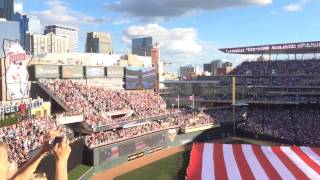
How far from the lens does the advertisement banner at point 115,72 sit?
5026 centimetres

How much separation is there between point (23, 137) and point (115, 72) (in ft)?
86.6

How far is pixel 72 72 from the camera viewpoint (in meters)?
45.0

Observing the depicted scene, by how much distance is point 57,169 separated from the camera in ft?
10.9

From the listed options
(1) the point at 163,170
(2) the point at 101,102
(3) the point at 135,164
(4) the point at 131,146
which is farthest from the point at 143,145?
(2) the point at 101,102

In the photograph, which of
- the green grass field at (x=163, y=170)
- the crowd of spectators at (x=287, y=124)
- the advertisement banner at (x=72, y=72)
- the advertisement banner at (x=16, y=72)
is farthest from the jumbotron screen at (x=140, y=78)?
the advertisement banner at (x=16, y=72)

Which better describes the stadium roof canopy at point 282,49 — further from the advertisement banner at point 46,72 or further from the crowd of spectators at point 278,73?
the advertisement banner at point 46,72

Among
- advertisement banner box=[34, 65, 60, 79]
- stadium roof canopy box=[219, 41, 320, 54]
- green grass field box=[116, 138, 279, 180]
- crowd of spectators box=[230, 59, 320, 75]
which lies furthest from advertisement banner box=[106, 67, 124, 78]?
crowd of spectators box=[230, 59, 320, 75]

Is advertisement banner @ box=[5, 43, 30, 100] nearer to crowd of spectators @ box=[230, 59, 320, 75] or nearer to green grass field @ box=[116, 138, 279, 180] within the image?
green grass field @ box=[116, 138, 279, 180]

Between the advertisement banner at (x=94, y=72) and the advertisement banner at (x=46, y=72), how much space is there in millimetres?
4800

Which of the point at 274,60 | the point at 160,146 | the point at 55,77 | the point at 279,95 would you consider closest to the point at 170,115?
the point at 160,146

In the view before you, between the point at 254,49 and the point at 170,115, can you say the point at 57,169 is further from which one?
the point at 254,49

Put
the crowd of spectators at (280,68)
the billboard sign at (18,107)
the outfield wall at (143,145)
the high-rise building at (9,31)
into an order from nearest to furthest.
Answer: the billboard sign at (18,107), the outfield wall at (143,145), the high-rise building at (9,31), the crowd of spectators at (280,68)

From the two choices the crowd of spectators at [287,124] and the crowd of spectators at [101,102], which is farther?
the crowd of spectators at [287,124]

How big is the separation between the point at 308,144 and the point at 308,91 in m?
12.2
